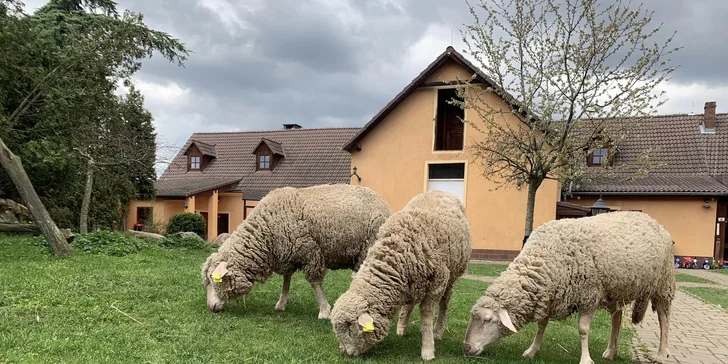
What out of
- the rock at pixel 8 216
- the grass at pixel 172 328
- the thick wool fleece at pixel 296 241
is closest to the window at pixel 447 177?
the grass at pixel 172 328

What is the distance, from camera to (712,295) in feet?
39.5

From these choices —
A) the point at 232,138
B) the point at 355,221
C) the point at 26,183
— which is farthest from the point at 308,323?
the point at 232,138

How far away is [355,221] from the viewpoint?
22.1 feet

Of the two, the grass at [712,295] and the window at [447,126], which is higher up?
the window at [447,126]

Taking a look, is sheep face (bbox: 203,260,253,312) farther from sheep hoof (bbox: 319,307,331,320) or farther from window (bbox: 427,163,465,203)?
window (bbox: 427,163,465,203)

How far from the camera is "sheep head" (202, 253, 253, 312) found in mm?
6379

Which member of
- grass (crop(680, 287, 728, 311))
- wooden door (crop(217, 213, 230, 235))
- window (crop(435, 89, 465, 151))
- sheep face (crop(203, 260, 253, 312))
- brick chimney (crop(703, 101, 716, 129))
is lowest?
wooden door (crop(217, 213, 230, 235))

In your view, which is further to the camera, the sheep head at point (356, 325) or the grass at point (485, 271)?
the grass at point (485, 271)

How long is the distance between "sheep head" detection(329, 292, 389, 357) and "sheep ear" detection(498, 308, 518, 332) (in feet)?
4.19

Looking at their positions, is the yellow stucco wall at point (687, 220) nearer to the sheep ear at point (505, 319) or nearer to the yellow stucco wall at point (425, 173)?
the yellow stucco wall at point (425, 173)

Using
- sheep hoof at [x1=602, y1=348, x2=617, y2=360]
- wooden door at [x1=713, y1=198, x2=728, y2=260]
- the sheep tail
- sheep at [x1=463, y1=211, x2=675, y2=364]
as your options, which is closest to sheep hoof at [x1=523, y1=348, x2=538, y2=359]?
sheep at [x1=463, y1=211, x2=675, y2=364]

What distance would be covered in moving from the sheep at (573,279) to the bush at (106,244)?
975 cm

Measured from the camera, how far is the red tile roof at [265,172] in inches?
1085

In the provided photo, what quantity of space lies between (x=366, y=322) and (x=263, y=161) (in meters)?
26.4
